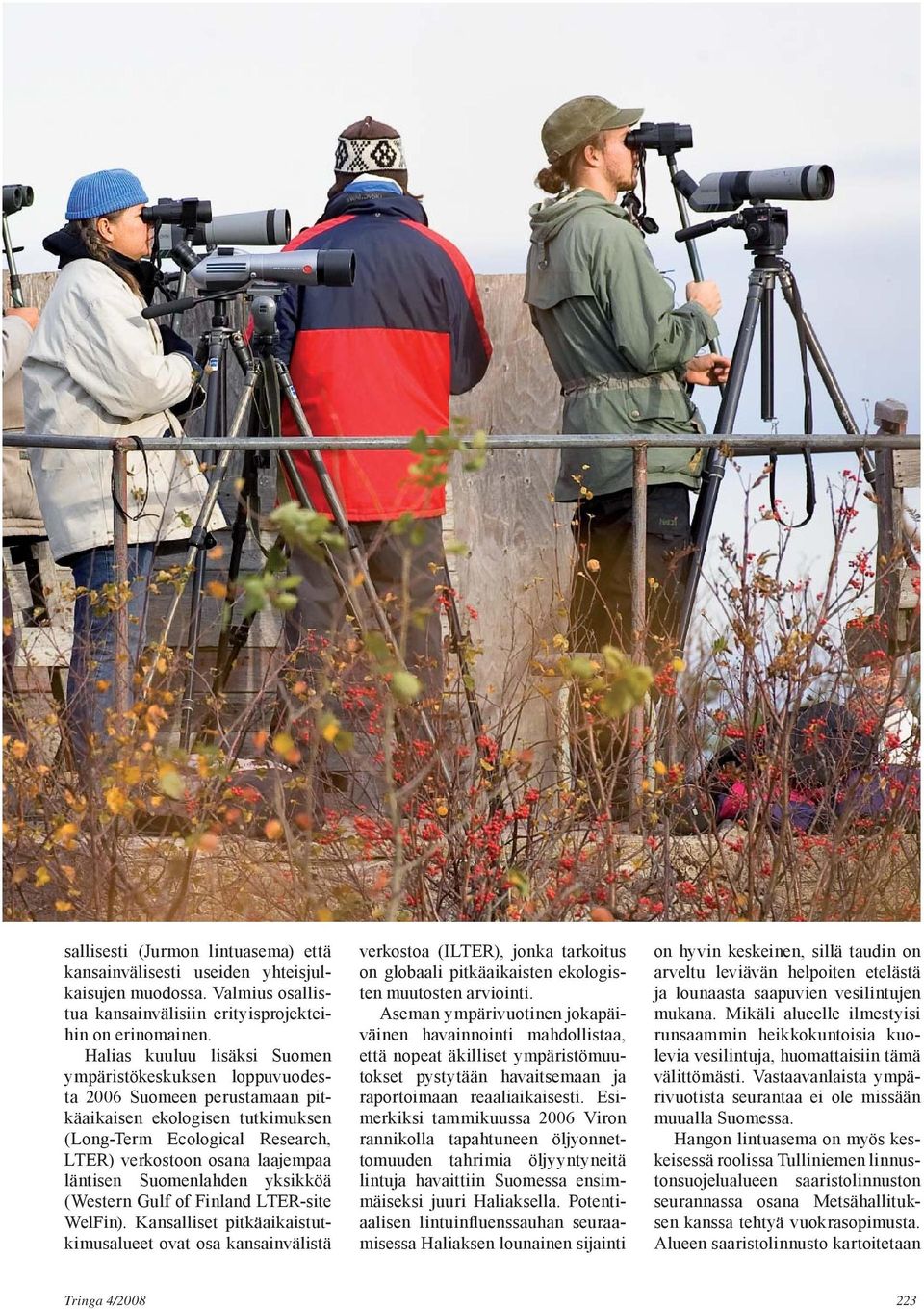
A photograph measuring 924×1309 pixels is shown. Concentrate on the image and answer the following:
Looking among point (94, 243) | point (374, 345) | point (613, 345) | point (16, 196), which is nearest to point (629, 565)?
point (613, 345)

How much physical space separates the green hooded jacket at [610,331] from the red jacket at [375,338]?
276mm

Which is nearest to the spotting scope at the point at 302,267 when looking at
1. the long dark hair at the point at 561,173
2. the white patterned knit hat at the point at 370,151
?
the white patterned knit hat at the point at 370,151

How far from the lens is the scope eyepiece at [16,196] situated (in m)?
6.12

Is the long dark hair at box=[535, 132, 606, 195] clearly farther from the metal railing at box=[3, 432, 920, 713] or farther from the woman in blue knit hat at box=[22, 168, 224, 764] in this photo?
the woman in blue knit hat at box=[22, 168, 224, 764]

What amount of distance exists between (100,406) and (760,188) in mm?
1851

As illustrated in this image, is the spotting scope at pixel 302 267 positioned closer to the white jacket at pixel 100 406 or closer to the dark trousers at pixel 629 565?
the white jacket at pixel 100 406

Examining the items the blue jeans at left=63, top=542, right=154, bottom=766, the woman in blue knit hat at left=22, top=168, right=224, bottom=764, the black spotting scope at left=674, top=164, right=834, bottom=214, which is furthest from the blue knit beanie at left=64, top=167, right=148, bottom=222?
the black spotting scope at left=674, top=164, right=834, bottom=214

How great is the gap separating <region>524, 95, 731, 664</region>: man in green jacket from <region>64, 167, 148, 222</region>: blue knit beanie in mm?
1096

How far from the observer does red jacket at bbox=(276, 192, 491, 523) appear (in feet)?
17.3
